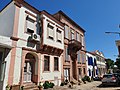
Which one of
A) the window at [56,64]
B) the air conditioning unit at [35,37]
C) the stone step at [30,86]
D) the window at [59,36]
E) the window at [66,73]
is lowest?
the stone step at [30,86]

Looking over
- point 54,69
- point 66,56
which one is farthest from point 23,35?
point 66,56

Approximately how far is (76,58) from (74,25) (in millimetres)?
6246

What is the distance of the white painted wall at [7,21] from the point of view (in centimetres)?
1078

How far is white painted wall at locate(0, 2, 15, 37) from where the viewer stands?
10.8 meters

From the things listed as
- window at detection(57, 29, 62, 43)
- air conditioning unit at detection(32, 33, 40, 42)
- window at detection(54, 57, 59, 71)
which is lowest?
window at detection(54, 57, 59, 71)

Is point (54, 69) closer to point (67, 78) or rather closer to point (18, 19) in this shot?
point (67, 78)

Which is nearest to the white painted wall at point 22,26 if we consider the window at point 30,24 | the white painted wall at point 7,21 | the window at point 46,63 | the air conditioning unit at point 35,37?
the window at point 30,24

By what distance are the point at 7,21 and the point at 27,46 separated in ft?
10.1

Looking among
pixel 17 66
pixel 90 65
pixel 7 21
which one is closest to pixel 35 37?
pixel 7 21

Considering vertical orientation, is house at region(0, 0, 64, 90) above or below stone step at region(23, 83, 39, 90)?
above

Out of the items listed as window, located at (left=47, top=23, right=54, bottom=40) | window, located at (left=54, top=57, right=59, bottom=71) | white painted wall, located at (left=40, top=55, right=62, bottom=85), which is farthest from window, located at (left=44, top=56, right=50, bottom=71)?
window, located at (left=47, top=23, right=54, bottom=40)

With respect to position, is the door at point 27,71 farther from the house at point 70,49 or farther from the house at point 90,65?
the house at point 90,65

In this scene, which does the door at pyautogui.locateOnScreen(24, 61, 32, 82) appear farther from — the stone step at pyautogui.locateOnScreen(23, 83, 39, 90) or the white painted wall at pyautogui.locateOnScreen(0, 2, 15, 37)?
the white painted wall at pyautogui.locateOnScreen(0, 2, 15, 37)

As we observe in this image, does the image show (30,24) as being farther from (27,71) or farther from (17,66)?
(27,71)
